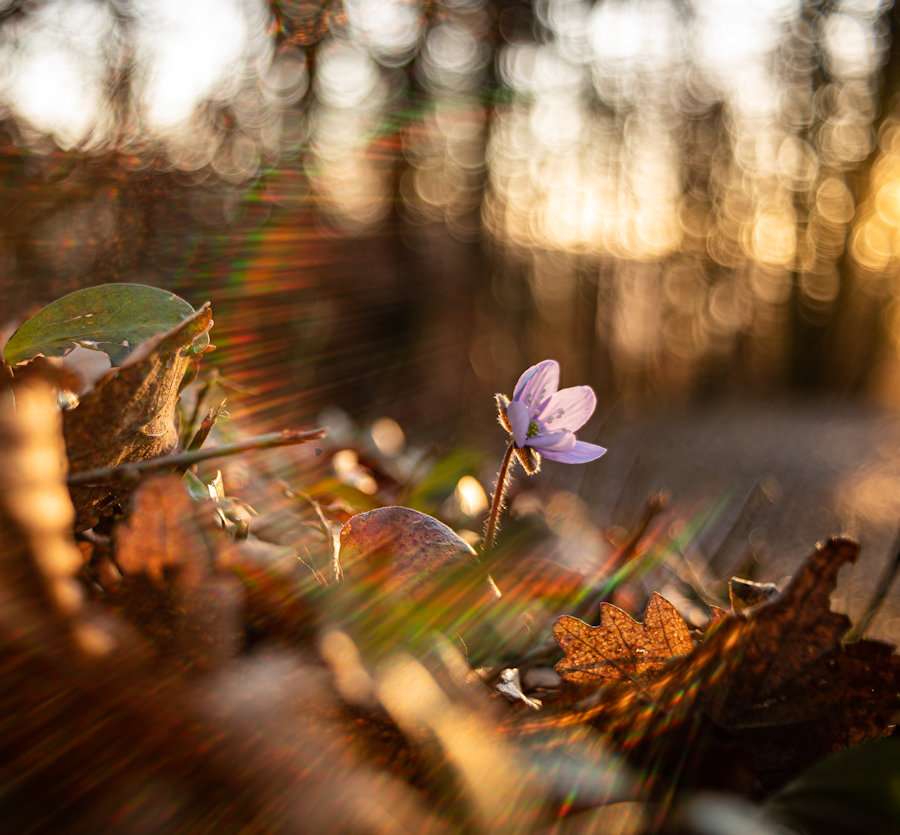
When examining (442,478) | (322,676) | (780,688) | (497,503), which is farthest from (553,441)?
(322,676)

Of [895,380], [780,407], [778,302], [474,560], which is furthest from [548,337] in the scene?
[474,560]

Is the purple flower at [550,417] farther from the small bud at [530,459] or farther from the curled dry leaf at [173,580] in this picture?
the curled dry leaf at [173,580]

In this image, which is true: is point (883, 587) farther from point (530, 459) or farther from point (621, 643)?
point (530, 459)

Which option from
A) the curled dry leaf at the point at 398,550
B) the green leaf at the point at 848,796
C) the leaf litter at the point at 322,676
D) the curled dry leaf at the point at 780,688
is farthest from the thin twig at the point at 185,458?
the green leaf at the point at 848,796

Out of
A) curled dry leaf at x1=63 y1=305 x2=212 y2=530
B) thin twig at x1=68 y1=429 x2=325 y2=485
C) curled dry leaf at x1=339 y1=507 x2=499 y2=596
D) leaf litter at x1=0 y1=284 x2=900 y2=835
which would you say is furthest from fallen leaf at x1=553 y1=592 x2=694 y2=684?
curled dry leaf at x1=63 y1=305 x2=212 y2=530

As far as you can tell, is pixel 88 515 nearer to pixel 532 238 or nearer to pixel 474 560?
pixel 474 560

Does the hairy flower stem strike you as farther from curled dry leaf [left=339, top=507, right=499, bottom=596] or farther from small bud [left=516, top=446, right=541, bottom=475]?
curled dry leaf [left=339, top=507, right=499, bottom=596]
